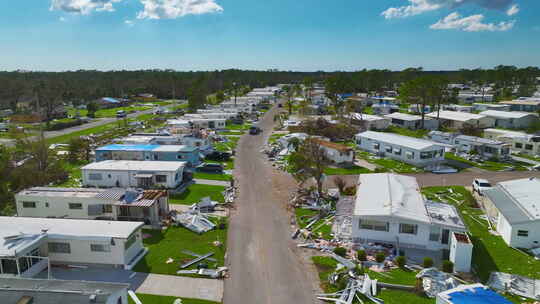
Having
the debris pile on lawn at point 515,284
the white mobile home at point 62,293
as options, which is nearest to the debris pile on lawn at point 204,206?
the white mobile home at point 62,293

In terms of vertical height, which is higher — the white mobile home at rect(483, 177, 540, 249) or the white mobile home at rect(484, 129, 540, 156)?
the white mobile home at rect(484, 129, 540, 156)

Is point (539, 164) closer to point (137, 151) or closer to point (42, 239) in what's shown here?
point (137, 151)

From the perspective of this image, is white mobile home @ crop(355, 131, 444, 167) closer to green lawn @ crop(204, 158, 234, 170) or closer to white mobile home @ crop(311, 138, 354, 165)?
white mobile home @ crop(311, 138, 354, 165)

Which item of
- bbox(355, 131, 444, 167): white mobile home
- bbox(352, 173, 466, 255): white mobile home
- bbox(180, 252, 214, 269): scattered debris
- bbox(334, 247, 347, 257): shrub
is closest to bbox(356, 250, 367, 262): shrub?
bbox(334, 247, 347, 257): shrub

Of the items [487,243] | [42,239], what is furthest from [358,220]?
[42,239]

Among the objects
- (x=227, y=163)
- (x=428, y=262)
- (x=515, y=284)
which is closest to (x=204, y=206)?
(x=227, y=163)

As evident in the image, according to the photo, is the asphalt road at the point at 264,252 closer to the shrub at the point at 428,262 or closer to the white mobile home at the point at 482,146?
the shrub at the point at 428,262

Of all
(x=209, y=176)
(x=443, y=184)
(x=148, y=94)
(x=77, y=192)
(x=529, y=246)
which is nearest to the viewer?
(x=529, y=246)

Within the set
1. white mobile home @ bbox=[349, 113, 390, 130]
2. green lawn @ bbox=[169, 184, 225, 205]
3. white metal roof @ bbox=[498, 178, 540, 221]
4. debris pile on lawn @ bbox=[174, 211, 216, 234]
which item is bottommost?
debris pile on lawn @ bbox=[174, 211, 216, 234]
